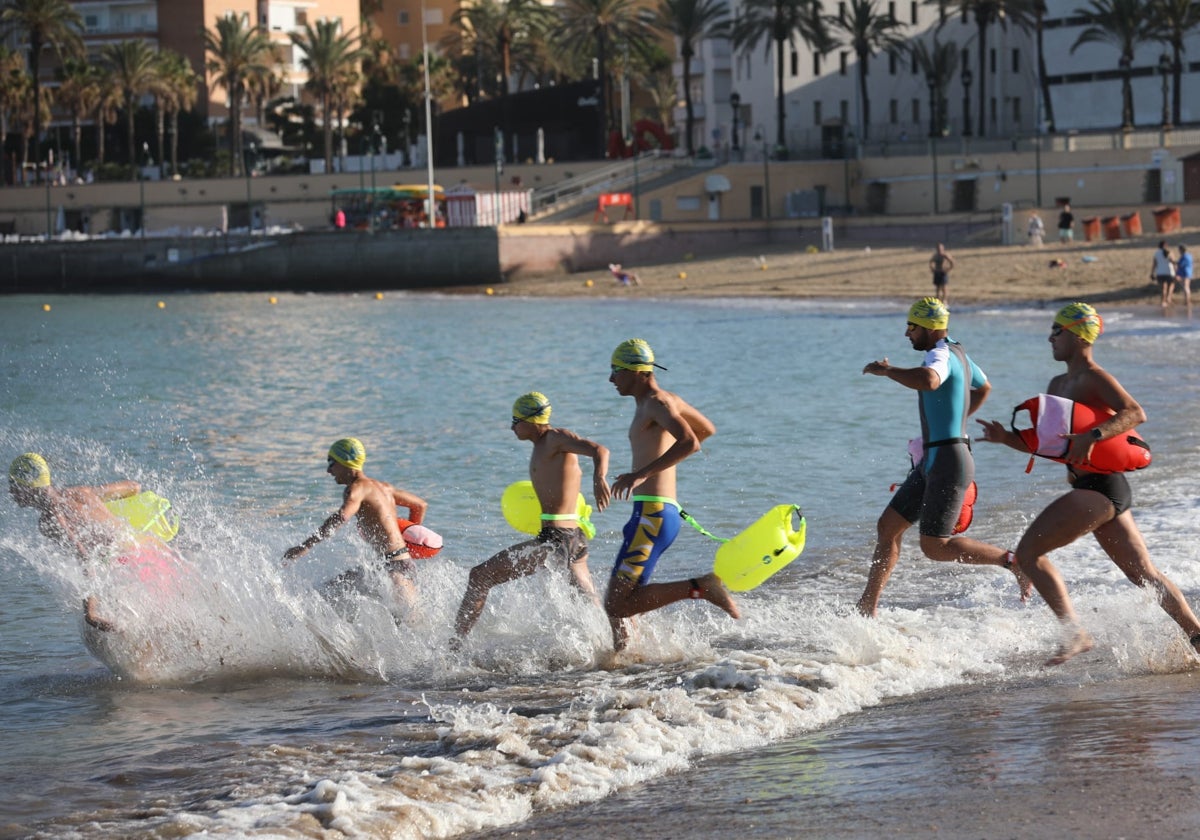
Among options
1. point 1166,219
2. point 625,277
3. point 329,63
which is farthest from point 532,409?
point 329,63

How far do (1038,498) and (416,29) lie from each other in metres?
96.5

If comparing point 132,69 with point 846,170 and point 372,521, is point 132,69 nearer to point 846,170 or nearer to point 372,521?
point 846,170

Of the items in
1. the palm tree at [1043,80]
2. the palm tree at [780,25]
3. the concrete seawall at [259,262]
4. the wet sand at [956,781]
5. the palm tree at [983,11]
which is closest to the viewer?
the wet sand at [956,781]

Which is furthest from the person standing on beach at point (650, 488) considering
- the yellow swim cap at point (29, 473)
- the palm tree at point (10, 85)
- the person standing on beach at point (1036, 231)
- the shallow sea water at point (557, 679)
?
the palm tree at point (10, 85)

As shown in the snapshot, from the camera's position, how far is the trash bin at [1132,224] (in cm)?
4494

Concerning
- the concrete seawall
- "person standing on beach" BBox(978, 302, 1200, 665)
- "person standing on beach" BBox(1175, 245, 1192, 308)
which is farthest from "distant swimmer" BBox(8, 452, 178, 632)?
the concrete seawall

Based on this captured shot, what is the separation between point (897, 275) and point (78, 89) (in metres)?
49.9

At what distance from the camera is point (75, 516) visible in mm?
8633

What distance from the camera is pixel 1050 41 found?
247 ft

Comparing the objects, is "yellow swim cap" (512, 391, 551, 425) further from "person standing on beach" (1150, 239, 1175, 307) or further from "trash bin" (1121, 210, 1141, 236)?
"trash bin" (1121, 210, 1141, 236)

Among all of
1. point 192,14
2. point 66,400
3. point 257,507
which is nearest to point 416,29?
point 192,14

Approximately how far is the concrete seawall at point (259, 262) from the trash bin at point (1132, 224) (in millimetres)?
20479

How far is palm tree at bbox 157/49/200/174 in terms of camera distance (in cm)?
7906

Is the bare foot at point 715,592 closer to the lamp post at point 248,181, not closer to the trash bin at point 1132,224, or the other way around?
the trash bin at point 1132,224
